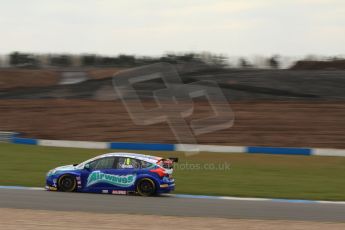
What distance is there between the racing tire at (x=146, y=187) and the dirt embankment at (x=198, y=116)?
1240cm

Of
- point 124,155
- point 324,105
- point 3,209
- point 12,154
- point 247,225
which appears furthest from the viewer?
point 324,105

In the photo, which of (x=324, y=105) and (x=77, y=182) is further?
(x=324, y=105)

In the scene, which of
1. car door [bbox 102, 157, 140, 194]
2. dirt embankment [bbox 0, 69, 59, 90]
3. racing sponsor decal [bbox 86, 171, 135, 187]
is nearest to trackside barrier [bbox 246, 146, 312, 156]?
car door [bbox 102, 157, 140, 194]

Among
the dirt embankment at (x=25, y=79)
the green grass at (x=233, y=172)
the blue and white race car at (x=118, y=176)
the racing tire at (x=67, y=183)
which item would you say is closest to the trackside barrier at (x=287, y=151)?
the green grass at (x=233, y=172)

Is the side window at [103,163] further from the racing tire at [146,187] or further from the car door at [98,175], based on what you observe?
the racing tire at [146,187]

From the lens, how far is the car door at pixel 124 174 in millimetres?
13680

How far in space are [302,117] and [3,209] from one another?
824 inches

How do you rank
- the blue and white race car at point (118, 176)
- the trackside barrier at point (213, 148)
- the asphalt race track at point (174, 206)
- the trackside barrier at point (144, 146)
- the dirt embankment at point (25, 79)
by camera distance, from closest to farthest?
the asphalt race track at point (174, 206) → the blue and white race car at point (118, 176) → the trackside barrier at point (213, 148) → the trackside barrier at point (144, 146) → the dirt embankment at point (25, 79)

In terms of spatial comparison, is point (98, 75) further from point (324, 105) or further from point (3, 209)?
point (3, 209)

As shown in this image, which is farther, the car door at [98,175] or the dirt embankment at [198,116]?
the dirt embankment at [198,116]

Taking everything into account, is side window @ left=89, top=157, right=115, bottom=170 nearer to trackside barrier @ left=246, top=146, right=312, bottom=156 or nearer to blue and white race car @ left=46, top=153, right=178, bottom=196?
blue and white race car @ left=46, top=153, right=178, bottom=196

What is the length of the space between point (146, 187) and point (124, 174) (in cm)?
60

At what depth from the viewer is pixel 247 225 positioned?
9953 mm

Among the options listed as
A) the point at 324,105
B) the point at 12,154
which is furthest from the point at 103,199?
the point at 324,105
